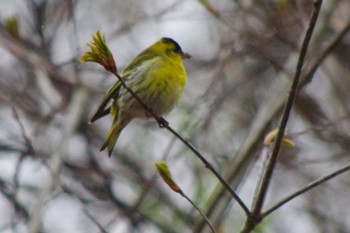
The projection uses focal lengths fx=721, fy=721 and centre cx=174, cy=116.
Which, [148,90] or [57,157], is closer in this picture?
[148,90]

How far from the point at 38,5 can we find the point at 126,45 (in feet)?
7.25

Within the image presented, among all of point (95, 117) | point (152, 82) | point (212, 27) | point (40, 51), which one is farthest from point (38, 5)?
point (212, 27)

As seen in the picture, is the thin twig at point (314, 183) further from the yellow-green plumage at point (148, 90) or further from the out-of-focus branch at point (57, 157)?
the yellow-green plumage at point (148, 90)

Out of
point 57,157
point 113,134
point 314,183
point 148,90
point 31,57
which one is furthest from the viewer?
point 31,57

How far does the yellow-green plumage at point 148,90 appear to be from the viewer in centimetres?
380

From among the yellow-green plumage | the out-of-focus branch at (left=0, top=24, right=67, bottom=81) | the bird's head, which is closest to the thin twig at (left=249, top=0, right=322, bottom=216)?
the yellow-green plumage

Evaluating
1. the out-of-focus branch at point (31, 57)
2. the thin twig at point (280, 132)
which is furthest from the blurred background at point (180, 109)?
the thin twig at point (280, 132)

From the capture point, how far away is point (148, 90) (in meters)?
3.93

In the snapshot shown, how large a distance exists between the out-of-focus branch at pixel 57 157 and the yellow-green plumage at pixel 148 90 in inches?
13.6

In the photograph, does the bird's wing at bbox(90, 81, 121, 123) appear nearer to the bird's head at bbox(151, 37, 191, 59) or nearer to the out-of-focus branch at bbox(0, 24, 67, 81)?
the bird's head at bbox(151, 37, 191, 59)

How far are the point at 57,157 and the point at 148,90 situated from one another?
2.22ft

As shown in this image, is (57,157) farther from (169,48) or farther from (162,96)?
(169,48)

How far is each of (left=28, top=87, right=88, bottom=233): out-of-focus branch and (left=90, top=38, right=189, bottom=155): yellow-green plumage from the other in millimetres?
345

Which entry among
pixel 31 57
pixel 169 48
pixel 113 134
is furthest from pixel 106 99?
pixel 31 57
